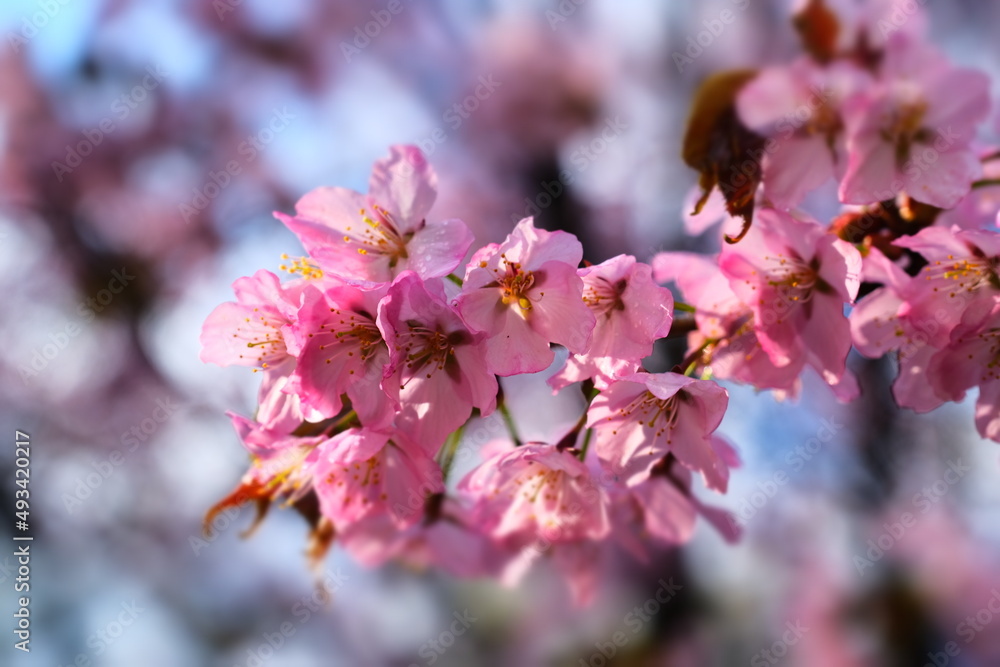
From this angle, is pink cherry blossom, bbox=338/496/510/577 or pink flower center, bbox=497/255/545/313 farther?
pink cherry blossom, bbox=338/496/510/577

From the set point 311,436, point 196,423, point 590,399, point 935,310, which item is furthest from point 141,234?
point 935,310

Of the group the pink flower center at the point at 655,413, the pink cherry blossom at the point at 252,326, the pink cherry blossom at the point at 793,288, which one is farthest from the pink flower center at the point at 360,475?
the pink cherry blossom at the point at 793,288

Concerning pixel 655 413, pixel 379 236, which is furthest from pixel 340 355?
pixel 655 413

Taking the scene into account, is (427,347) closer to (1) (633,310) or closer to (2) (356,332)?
(2) (356,332)

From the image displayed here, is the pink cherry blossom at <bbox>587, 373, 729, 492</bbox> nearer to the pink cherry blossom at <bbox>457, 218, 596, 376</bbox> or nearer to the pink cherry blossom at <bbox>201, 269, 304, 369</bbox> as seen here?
the pink cherry blossom at <bbox>457, 218, 596, 376</bbox>

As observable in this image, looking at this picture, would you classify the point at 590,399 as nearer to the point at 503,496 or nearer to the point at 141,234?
the point at 503,496

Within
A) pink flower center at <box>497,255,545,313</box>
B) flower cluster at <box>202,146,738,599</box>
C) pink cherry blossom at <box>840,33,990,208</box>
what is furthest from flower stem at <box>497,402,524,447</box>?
pink cherry blossom at <box>840,33,990,208</box>
